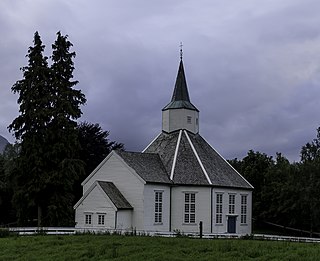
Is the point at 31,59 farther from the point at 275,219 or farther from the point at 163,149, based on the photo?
the point at 275,219

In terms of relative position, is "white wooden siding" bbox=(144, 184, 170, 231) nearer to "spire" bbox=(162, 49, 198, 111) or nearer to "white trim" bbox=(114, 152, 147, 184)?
"white trim" bbox=(114, 152, 147, 184)

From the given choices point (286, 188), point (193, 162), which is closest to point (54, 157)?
point (193, 162)

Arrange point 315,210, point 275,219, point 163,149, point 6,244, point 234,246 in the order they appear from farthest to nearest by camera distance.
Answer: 1. point 275,219
2. point 163,149
3. point 315,210
4. point 6,244
5. point 234,246

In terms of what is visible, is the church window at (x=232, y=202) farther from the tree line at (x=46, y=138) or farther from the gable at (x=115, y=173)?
the tree line at (x=46, y=138)

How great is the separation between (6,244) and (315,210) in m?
29.7

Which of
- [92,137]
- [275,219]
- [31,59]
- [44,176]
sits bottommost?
[275,219]

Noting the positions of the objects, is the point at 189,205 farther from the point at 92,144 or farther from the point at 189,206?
the point at 92,144

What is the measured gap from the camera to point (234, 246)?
2617 centimetres

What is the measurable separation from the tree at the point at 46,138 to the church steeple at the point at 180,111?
882 centimetres

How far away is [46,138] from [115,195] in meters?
8.55

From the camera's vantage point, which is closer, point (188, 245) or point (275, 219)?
point (188, 245)

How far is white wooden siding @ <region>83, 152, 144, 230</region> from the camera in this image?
4966 cm

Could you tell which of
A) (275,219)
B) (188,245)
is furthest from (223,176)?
(188,245)

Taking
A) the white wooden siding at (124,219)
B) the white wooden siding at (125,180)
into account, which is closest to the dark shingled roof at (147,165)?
the white wooden siding at (125,180)
